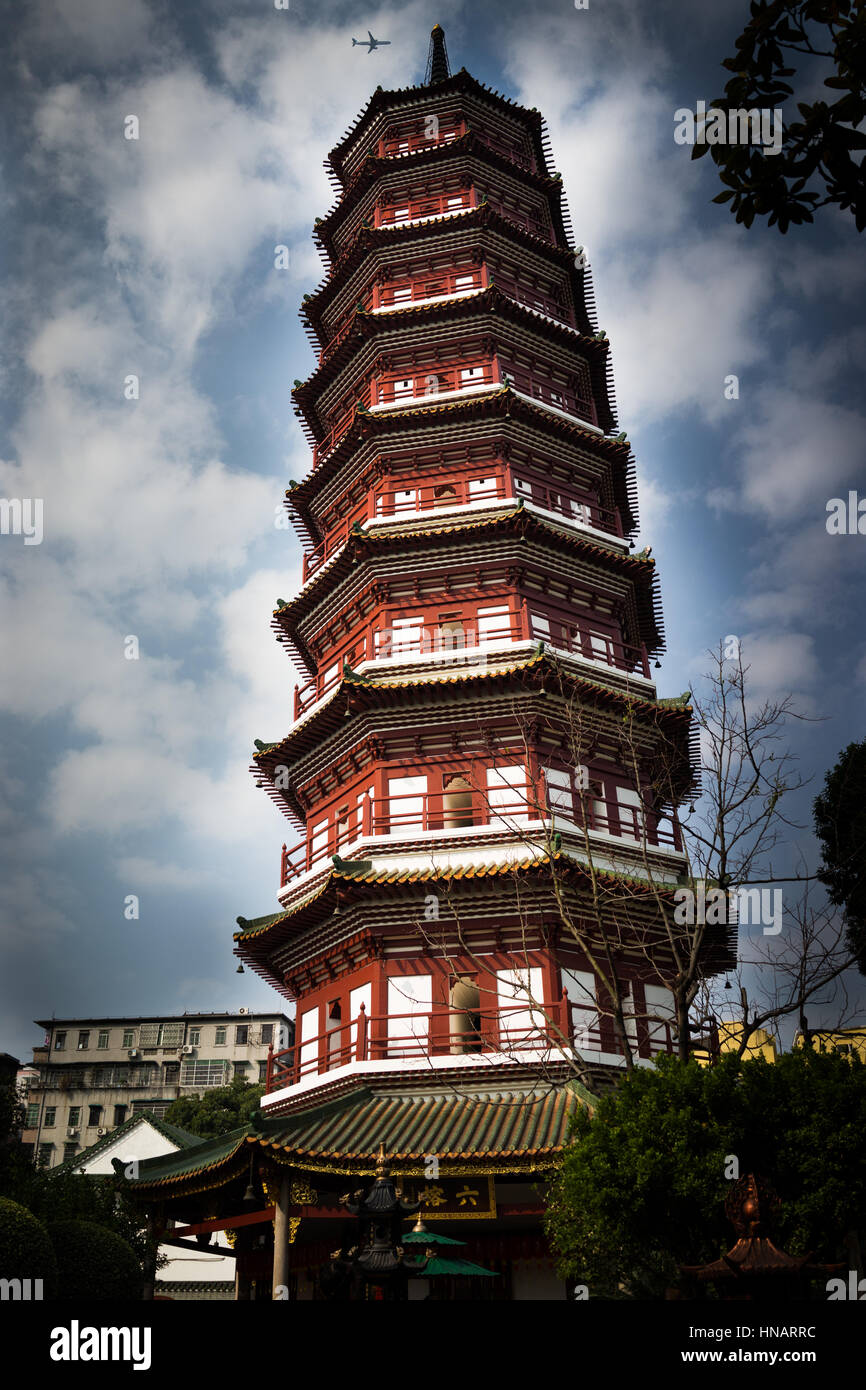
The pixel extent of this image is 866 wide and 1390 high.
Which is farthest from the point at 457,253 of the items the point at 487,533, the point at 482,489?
the point at 487,533

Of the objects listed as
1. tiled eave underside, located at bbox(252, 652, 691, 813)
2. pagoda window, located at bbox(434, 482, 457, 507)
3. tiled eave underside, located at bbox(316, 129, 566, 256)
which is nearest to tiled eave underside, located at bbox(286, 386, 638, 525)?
pagoda window, located at bbox(434, 482, 457, 507)

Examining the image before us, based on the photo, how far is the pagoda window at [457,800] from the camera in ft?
67.4

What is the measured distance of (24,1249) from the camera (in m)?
12.0

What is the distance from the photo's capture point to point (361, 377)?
27688 mm

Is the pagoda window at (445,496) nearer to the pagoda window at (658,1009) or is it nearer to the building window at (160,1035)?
the pagoda window at (658,1009)

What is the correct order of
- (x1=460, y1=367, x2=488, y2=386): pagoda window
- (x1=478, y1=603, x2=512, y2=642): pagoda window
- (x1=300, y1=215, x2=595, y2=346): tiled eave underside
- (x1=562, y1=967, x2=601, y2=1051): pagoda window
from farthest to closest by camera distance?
1. (x1=300, y1=215, x2=595, y2=346): tiled eave underside
2. (x1=460, y1=367, x2=488, y2=386): pagoda window
3. (x1=478, y1=603, x2=512, y2=642): pagoda window
4. (x1=562, y1=967, x2=601, y2=1051): pagoda window

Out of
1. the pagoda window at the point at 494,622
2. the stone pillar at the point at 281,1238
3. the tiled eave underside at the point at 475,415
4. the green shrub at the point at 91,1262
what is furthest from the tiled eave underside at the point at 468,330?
the green shrub at the point at 91,1262

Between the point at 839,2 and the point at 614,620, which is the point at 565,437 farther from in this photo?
the point at 839,2

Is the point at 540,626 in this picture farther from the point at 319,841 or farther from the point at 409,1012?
the point at 409,1012

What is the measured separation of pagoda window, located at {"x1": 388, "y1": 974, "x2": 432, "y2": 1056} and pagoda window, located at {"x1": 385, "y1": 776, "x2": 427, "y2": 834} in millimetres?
2879

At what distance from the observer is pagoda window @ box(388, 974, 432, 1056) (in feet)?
60.2

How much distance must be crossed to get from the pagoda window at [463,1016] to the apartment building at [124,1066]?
50.4 metres

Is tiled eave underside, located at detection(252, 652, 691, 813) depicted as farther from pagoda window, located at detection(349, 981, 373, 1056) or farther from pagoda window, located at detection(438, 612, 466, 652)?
pagoda window, located at detection(349, 981, 373, 1056)
